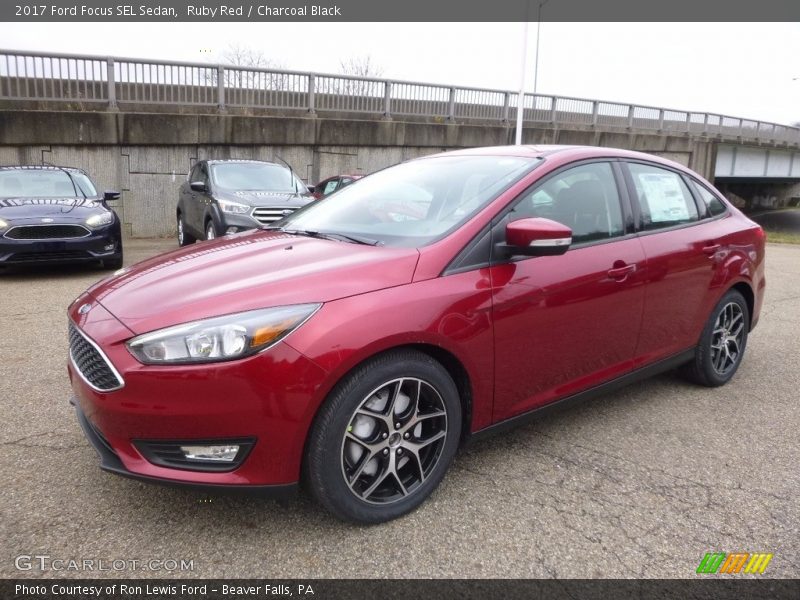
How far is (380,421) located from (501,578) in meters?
0.72

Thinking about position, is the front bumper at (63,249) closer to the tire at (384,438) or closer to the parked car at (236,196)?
the parked car at (236,196)

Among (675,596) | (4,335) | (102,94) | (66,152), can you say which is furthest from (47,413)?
(102,94)

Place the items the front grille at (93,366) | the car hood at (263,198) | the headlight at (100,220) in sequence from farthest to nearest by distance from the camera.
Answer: the car hood at (263,198)
the headlight at (100,220)
the front grille at (93,366)

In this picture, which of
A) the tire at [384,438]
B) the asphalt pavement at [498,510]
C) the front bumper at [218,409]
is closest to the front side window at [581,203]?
the tire at [384,438]

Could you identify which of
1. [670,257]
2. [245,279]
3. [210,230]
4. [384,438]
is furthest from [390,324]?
[210,230]

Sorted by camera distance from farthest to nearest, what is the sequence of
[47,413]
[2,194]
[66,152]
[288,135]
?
[288,135], [66,152], [2,194], [47,413]

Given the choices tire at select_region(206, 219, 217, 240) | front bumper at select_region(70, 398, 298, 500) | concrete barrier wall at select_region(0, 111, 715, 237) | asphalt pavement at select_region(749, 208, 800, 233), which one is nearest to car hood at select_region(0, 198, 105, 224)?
tire at select_region(206, 219, 217, 240)

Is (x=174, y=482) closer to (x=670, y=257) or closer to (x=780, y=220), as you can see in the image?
(x=670, y=257)

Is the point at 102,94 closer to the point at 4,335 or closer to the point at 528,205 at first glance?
the point at 4,335

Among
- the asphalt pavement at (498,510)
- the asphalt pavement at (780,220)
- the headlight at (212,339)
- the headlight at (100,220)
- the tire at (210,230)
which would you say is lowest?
the asphalt pavement at (780,220)

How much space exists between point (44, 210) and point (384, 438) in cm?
700

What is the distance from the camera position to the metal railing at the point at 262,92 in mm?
12797

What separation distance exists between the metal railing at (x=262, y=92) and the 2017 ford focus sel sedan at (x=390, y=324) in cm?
1190

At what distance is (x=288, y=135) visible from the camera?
15.0 metres
